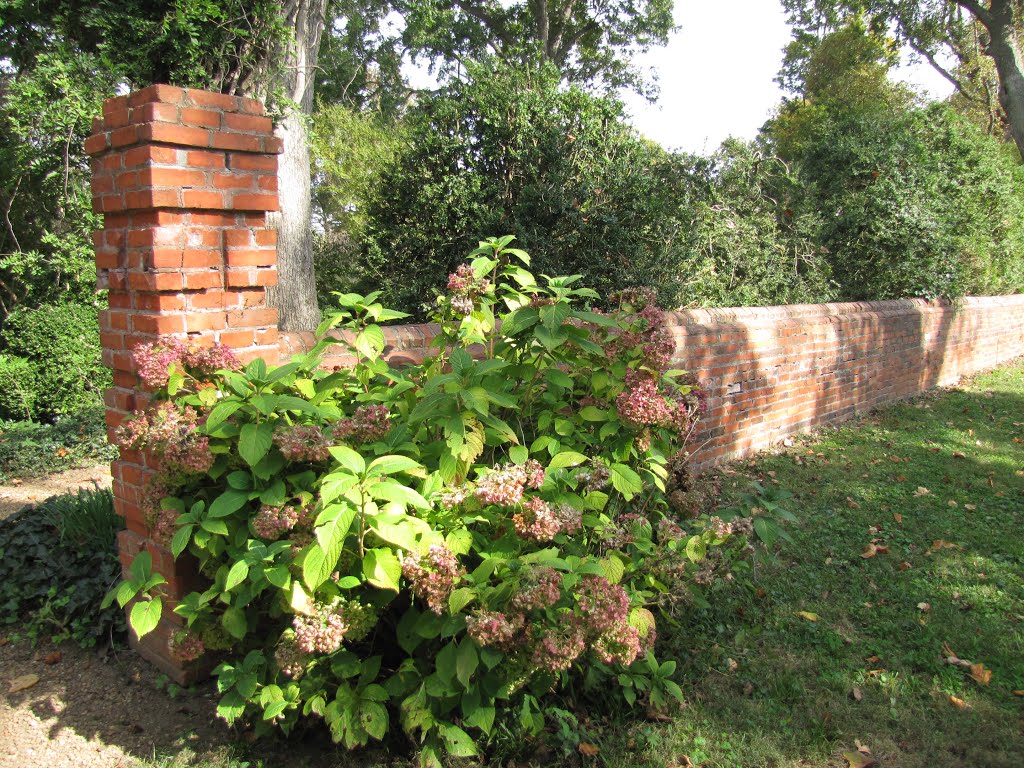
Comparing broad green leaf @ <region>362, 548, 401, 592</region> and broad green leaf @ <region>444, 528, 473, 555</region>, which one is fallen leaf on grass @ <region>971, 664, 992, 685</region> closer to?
broad green leaf @ <region>444, 528, 473, 555</region>

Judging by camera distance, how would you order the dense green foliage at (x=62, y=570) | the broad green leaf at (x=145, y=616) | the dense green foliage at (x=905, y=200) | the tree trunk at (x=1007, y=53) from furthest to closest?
1. the tree trunk at (x=1007, y=53)
2. the dense green foliage at (x=905, y=200)
3. the dense green foliage at (x=62, y=570)
4. the broad green leaf at (x=145, y=616)

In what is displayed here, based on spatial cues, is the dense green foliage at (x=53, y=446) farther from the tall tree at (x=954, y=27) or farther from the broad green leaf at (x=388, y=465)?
the tall tree at (x=954, y=27)

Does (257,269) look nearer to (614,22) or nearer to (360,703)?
(360,703)

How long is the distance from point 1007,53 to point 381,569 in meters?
18.5

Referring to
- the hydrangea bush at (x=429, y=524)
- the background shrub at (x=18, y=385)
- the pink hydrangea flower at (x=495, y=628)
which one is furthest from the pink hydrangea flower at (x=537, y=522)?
the background shrub at (x=18, y=385)

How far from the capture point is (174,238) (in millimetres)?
2682

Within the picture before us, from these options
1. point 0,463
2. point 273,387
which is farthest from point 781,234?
point 0,463

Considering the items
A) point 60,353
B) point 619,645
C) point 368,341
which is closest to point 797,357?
point 368,341

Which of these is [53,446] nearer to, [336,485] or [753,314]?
[336,485]

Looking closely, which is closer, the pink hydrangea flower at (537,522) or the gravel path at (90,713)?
the pink hydrangea flower at (537,522)

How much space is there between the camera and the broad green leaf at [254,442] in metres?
2.24

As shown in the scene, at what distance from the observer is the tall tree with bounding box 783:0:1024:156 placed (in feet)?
49.8

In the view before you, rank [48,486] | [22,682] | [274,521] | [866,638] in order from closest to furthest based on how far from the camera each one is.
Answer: [274,521] < [22,682] < [866,638] < [48,486]

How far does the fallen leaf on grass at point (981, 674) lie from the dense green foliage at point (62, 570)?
3.68 meters
